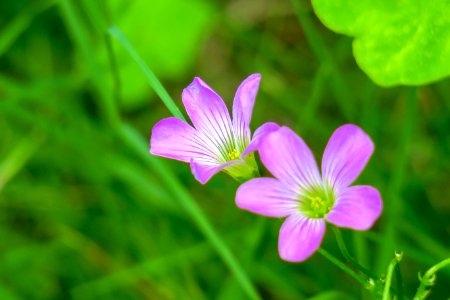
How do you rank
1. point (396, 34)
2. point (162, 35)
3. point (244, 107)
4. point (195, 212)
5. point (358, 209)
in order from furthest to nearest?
point (162, 35)
point (195, 212)
point (396, 34)
point (244, 107)
point (358, 209)

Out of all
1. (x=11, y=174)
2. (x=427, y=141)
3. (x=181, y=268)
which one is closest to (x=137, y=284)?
(x=181, y=268)

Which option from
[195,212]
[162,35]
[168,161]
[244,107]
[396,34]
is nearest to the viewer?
[244,107]

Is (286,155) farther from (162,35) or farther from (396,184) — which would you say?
(162,35)

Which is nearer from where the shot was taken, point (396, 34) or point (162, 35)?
point (396, 34)

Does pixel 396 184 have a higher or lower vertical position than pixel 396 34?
lower

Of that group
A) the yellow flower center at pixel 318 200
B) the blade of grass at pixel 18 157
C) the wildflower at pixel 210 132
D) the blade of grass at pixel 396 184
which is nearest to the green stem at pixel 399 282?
the yellow flower center at pixel 318 200

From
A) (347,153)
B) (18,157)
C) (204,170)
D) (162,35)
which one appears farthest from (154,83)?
(162,35)

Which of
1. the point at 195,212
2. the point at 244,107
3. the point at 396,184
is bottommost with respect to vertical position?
the point at 396,184

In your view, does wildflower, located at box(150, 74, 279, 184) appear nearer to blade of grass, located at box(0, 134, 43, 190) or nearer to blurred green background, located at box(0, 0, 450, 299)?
blurred green background, located at box(0, 0, 450, 299)
